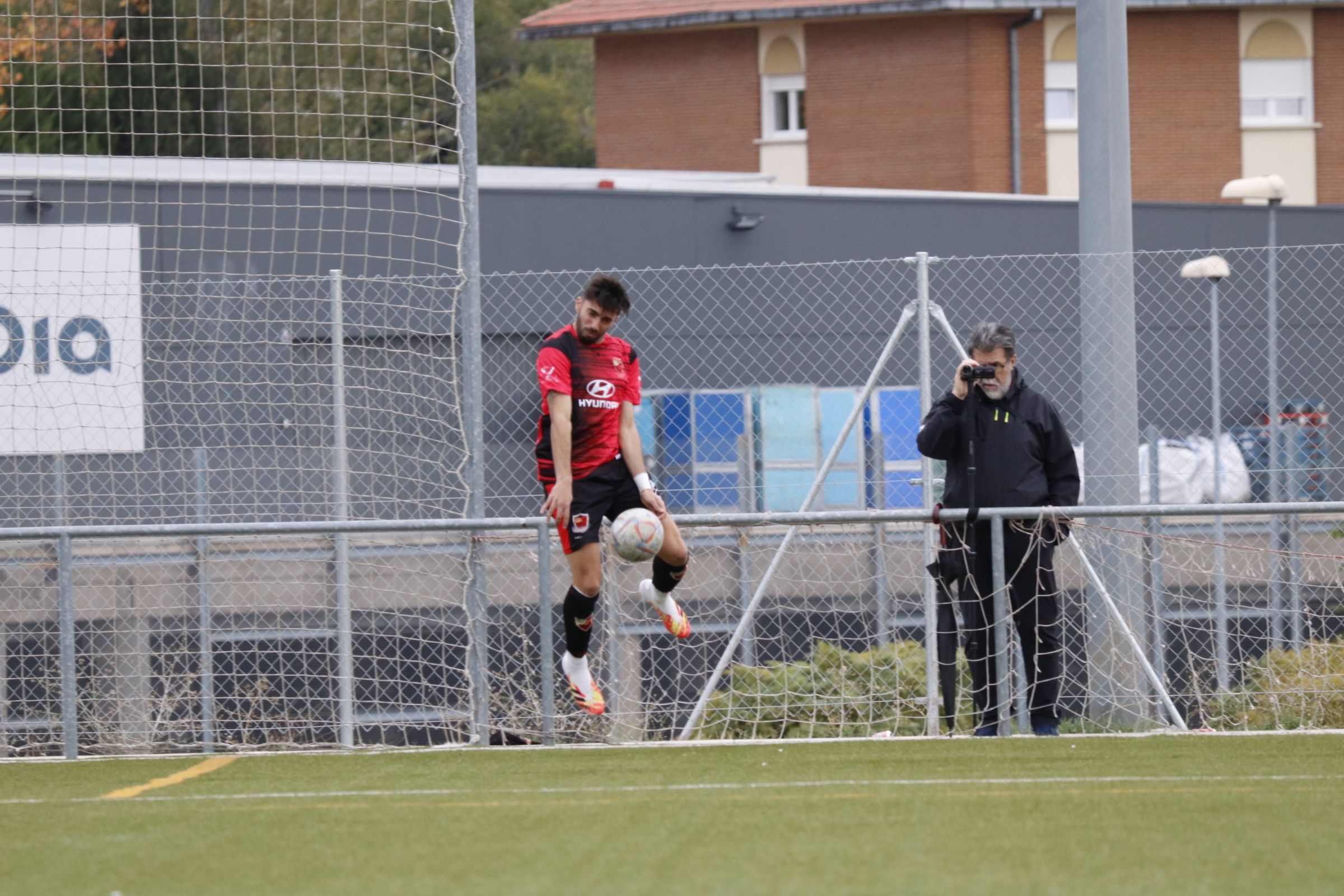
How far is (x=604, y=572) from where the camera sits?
27.7 feet

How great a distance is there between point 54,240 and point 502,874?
775 centimetres

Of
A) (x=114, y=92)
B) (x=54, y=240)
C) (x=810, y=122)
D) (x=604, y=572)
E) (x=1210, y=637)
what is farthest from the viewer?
(x=810, y=122)

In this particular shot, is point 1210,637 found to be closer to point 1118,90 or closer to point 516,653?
point 1118,90

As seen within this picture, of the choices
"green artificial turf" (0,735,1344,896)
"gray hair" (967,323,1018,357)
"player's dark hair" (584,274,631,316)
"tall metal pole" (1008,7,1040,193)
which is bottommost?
"green artificial turf" (0,735,1344,896)

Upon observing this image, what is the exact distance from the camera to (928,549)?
846 centimetres

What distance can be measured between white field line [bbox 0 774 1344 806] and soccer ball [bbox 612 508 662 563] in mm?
1176

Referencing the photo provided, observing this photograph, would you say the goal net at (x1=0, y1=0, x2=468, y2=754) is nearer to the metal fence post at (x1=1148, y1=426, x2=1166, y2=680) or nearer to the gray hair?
the gray hair

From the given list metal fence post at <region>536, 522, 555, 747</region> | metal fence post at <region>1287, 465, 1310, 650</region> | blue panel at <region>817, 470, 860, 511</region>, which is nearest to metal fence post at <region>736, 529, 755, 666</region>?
metal fence post at <region>536, 522, 555, 747</region>

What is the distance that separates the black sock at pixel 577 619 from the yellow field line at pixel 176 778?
1619mm

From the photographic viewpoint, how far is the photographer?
7.71 m

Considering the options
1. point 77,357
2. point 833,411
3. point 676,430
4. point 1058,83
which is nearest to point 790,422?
point 833,411

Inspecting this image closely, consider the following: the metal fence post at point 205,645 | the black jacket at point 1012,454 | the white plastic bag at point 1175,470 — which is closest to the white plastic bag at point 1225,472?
the white plastic bag at point 1175,470

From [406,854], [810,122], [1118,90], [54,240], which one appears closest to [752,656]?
[1118,90]

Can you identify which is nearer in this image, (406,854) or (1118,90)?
(406,854)
